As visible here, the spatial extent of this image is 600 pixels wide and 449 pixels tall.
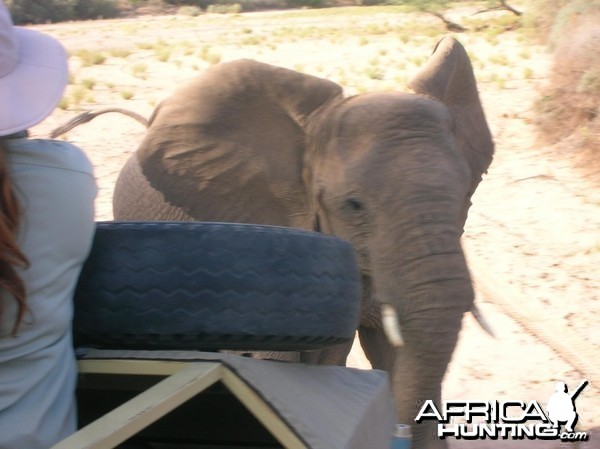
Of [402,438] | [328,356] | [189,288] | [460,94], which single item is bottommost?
[328,356]

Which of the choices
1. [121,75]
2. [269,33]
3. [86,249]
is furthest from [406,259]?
[269,33]

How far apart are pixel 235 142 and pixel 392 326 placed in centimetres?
102

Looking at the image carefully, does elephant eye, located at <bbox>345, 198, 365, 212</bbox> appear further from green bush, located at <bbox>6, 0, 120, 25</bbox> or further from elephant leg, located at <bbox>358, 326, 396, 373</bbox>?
green bush, located at <bbox>6, 0, 120, 25</bbox>

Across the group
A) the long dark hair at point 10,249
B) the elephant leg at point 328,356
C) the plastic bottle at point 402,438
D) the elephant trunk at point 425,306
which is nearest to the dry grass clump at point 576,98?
the elephant leg at point 328,356

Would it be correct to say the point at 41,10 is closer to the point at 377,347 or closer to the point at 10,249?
the point at 377,347

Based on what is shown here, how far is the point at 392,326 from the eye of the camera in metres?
3.11

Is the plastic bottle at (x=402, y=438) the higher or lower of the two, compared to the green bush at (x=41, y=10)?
higher

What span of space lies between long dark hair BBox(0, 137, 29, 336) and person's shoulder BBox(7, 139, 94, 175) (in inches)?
2.4

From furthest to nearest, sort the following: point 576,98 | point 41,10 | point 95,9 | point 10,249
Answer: point 95,9 → point 41,10 → point 576,98 → point 10,249

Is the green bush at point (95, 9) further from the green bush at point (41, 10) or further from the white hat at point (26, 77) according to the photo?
the white hat at point (26, 77)

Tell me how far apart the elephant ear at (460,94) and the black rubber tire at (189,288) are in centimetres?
219

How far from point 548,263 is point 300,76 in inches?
151

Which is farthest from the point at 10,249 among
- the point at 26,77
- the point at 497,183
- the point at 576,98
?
the point at 576,98

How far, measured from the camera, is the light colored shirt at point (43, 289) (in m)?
1.51
